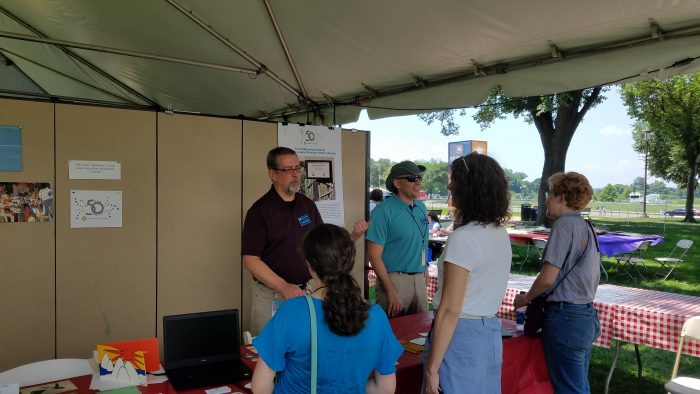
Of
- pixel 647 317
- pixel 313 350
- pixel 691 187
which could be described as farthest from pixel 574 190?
pixel 691 187

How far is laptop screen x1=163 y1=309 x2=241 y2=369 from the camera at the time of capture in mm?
1780

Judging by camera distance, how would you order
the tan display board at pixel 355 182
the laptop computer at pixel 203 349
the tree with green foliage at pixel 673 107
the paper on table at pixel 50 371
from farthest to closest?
the tree with green foliage at pixel 673 107, the tan display board at pixel 355 182, the paper on table at pixel 50 371, the laptop computer at pixel 203 349

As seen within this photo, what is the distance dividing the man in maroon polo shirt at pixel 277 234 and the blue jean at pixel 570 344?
3.46ft

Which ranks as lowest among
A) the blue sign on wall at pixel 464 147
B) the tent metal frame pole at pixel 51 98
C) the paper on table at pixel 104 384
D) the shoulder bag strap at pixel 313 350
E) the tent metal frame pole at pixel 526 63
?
the paper on table at pixel 104 384

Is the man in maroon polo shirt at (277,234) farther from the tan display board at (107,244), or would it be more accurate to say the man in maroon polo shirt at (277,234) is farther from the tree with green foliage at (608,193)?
the tree with green foliage at (608,193)

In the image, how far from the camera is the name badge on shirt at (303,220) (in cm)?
247

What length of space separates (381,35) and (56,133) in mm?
2009

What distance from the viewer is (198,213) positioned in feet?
10.3

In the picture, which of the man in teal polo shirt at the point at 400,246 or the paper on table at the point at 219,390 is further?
the man in teal polo shirt at the point at 400,246

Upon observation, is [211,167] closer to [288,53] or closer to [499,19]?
[288,53]

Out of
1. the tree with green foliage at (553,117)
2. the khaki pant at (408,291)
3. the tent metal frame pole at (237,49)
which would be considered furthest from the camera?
the tree with green foliage at (553,117)

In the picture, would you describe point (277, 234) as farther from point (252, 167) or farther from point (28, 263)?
point (28, 263)

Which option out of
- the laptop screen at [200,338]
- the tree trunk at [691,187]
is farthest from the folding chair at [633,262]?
the tree trunk at [691,187]

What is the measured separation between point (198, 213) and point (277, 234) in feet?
3.25
